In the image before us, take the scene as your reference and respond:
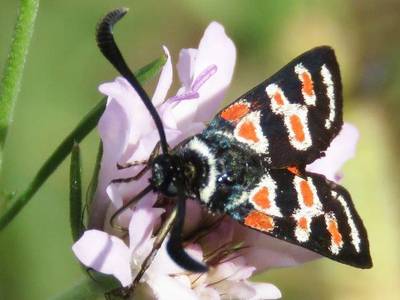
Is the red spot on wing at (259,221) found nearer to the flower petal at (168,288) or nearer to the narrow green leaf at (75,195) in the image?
the flower petal at (168,288)

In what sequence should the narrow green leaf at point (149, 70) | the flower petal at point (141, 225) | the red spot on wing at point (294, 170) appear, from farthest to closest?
the narrow green leaf at point (149, 70)
the red spot on wing at point (294, 170)
the flower petal at point (141, 225)

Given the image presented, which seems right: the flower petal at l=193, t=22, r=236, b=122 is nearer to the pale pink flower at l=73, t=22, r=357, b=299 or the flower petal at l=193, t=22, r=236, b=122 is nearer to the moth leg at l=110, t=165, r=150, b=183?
the pale pink flower at l=73, t=22, r=357, b=299

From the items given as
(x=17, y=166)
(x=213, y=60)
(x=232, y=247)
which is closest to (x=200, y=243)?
(x=232, y=247)

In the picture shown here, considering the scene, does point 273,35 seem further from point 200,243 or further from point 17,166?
Result: point 200,243

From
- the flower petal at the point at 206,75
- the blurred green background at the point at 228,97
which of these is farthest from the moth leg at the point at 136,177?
the blurred green background at the point at 228,97

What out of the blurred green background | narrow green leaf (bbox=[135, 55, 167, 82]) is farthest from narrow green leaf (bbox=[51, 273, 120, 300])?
the blurred green background

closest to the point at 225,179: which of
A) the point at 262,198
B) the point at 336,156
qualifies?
the point at 262,198
